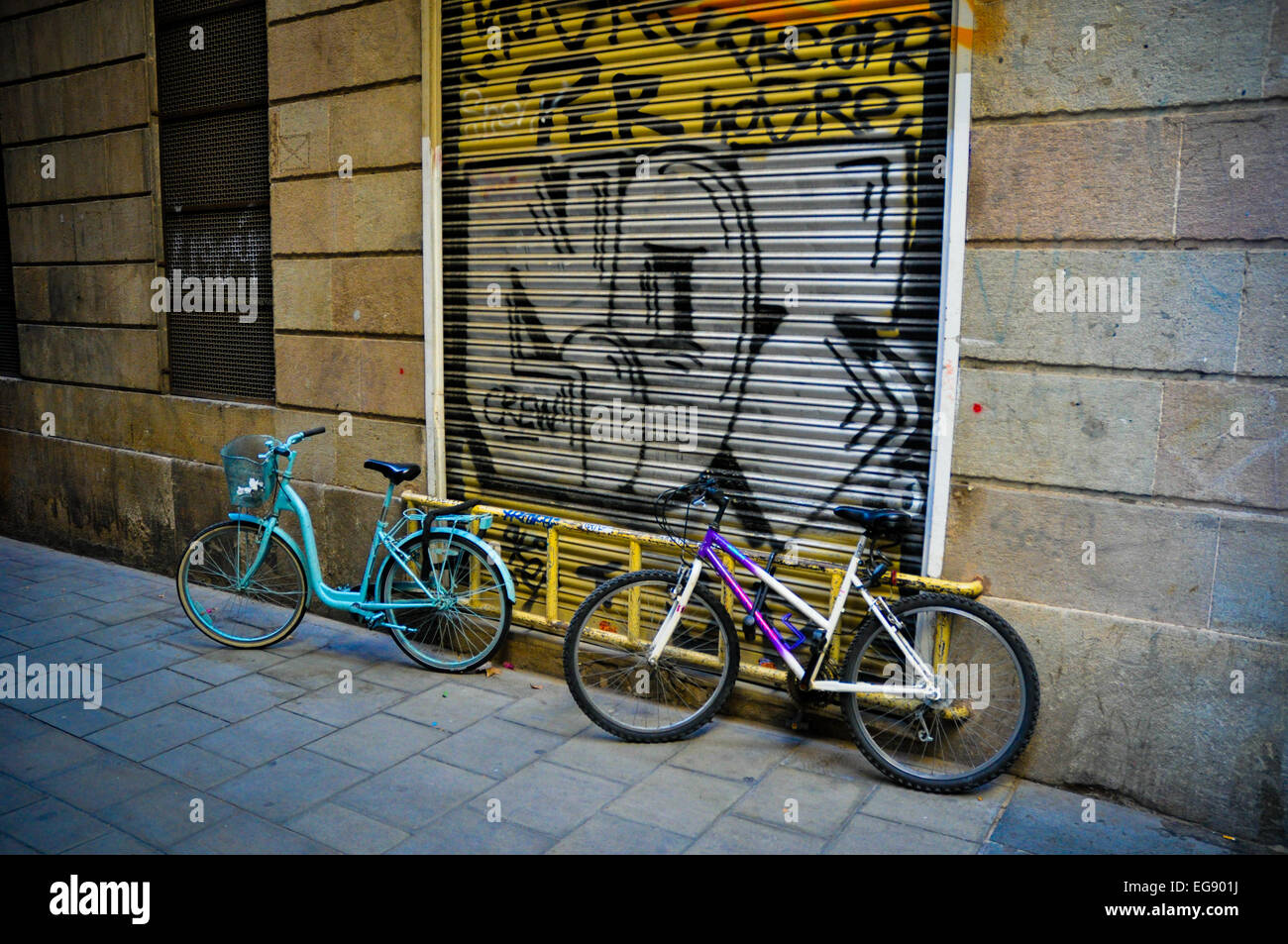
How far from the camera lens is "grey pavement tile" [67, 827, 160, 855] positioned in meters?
3.62

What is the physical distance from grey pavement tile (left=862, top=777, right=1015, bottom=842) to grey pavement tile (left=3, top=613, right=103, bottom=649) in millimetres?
4947

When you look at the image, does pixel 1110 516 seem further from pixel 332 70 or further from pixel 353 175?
pixel 332 70

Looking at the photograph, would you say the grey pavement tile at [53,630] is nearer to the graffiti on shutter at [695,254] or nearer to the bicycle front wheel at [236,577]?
the bicycle front wheel at [236,577]

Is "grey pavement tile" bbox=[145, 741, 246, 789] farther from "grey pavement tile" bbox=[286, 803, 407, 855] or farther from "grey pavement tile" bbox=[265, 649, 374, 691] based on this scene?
"grey pavement tile" bbox=[265, 649, 374, 691]

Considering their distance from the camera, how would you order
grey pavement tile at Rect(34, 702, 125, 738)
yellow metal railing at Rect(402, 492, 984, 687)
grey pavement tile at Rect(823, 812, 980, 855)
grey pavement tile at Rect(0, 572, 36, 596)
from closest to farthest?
grey pavement tile at Rect(823, 812, 980, 855) < yellow metal railing at Rect(402, 492, 984, 687) < grey pavement tile at Rect(34, 702, 125, 738) < grey pavement tile at Rect(0, 572, 36, 596)

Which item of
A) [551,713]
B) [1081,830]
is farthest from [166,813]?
[1081,830]

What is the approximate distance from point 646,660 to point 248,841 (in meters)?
1.88

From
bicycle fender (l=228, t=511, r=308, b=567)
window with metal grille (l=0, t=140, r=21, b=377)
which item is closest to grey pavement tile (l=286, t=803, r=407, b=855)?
bicycle fender (l=228, t=511, r=308, b=567)

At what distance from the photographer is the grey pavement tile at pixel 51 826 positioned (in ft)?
12.1

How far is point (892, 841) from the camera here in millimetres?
3771

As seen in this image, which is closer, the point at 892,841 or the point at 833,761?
the point at 892,841

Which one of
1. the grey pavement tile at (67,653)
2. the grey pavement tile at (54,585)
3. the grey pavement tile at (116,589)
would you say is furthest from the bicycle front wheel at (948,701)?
the grey pavement tile at (54,585)

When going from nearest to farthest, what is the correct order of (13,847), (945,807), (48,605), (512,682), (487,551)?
(13,847) → (945,807) → (487,551) → (512,682) → (48,605)

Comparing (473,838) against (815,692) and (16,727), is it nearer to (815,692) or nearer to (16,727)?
(815,692)
